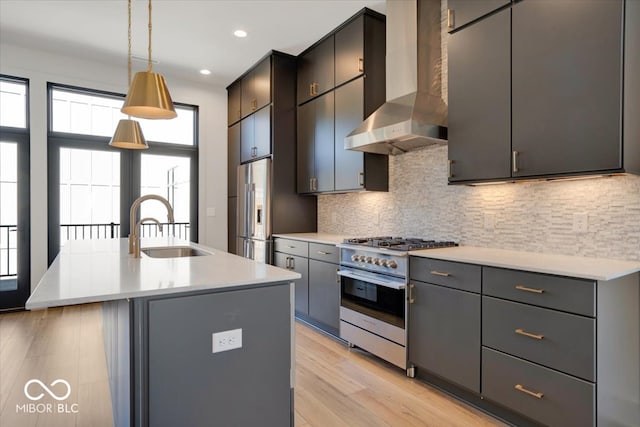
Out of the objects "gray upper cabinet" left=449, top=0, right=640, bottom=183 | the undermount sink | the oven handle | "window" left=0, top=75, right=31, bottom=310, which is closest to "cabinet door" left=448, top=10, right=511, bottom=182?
"gray upper cabinet" left=449, top=0, right=640, bottom=183

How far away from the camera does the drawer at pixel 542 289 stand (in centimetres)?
170

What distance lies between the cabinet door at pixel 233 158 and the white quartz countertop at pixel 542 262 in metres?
3.41

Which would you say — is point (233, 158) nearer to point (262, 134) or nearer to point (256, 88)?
point (262, 134)

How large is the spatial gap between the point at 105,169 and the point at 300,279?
3027mm

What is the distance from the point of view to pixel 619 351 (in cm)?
180

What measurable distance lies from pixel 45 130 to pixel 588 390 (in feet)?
18.0

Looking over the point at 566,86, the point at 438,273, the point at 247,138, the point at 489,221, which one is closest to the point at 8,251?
the point at 247,138

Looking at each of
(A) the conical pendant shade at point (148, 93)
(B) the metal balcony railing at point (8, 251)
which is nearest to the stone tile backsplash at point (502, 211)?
(A) the conical pendant shade at point (148, 93)

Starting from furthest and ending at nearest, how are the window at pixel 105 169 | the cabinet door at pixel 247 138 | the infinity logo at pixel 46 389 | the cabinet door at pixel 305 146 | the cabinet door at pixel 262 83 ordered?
the cabinet door at pixel 247 138 < the window at pixel 105 169 < the cabinet door at pixel 262 83 < the cabinet door at pixel 305 146 < the infinity logo at pixel 46 389

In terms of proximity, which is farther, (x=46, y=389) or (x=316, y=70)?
(x=316, y=70)

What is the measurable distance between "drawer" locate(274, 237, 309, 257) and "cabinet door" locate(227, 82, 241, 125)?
6.82ft

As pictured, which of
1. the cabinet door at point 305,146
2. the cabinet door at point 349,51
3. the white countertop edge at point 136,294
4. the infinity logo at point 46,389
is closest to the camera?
the white countertop edge at point 136,294

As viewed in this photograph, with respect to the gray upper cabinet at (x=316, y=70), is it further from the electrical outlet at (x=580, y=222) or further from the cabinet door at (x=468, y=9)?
the electrical outlet at (x=580, y=222)

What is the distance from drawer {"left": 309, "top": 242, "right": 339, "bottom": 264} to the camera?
3301 mm
